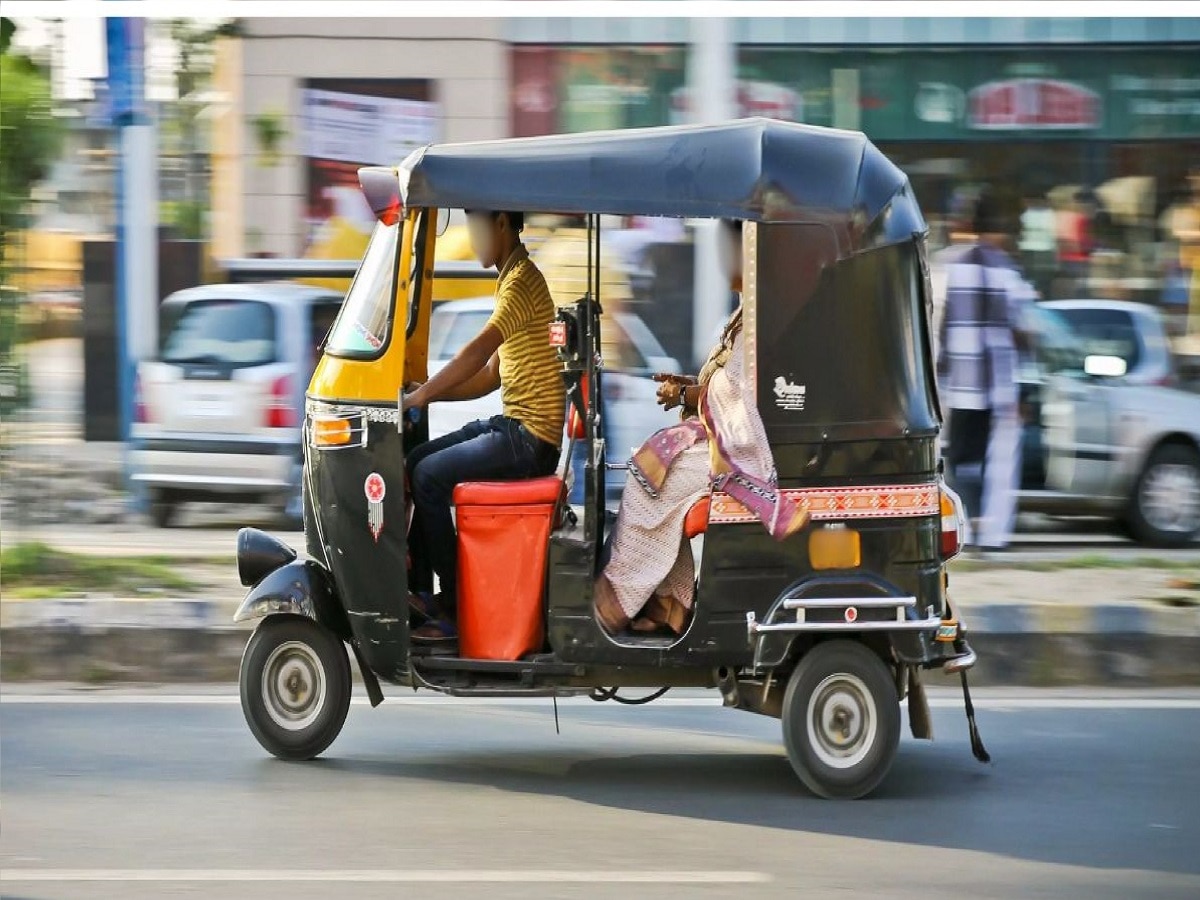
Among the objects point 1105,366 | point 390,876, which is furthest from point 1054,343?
point 390,876

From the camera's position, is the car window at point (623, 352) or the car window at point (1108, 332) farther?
the car window at point (1108, 332)

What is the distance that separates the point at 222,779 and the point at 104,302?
10.8 meters

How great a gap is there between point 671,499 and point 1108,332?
6.61 meters

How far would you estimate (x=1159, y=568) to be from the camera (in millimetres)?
9719

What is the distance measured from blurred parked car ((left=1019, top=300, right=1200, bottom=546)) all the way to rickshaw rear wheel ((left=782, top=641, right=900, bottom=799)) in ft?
17.9

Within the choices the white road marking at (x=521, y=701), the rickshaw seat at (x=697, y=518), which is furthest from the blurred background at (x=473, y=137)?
the rickshaw seat at (x=697, y=518)

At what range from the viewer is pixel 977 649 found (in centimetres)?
800

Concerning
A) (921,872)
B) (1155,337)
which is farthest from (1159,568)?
(921,872)

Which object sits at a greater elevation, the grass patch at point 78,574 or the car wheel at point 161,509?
the car wheel at point 161,509

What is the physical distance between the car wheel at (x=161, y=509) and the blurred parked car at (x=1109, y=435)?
5.49 m

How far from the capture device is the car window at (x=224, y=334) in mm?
11766

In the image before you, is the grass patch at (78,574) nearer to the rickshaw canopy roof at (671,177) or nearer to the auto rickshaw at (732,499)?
the auto rickshaw at (732,499)

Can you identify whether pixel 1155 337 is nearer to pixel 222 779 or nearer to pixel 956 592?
pixel 956 592

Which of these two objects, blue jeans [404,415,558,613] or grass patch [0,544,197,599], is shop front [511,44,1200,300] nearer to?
grass patch [0,544,197,599]
